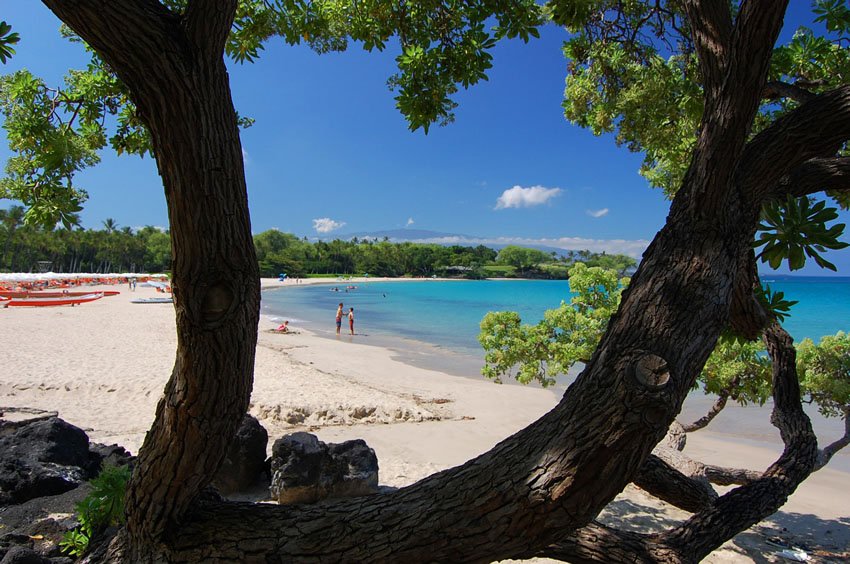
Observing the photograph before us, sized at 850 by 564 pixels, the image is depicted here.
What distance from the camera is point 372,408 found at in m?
9.71

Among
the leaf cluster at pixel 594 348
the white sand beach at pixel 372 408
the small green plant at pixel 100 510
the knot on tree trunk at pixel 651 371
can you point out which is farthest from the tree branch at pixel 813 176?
the white sand beach at pixel 372 408

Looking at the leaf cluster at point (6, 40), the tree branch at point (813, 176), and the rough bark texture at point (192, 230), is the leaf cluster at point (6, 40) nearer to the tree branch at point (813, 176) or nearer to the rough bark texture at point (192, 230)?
the rough bark texture at point (192, 230)

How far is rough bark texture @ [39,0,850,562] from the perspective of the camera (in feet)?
4.47

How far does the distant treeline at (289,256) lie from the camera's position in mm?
64312

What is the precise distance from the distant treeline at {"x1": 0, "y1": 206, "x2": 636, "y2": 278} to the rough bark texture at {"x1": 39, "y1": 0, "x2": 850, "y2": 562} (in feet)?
89.8

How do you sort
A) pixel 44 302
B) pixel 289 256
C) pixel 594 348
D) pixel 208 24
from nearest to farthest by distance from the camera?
pixel 208 24 < pixel 594 348 < pixel 44 302 < pixel 289 256

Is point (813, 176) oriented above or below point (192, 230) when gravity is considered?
above

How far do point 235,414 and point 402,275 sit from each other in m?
121

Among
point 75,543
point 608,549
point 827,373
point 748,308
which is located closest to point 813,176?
point 748,308

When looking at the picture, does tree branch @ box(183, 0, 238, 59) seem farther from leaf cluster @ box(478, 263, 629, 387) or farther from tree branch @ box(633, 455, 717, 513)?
leaf cluster @ box(478, 263, 629, 387)

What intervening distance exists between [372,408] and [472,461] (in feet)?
27.8

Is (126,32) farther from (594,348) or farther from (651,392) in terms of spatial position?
(594,348)

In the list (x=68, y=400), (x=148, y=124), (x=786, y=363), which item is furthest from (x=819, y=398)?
(x=68, y=400)

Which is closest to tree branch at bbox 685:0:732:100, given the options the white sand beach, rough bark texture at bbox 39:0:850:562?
rough bark texture at bbox 39:0:850:562
